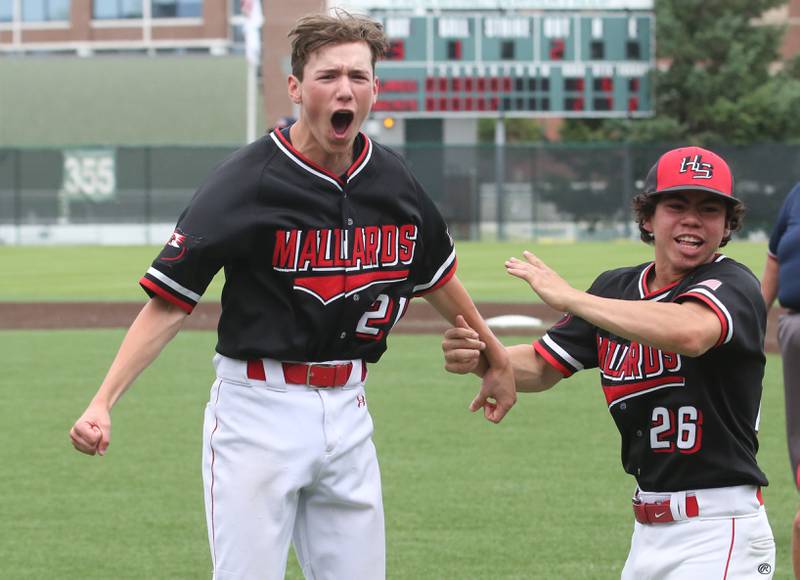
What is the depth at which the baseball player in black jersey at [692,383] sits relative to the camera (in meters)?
3.67

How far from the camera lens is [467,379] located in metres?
11.7

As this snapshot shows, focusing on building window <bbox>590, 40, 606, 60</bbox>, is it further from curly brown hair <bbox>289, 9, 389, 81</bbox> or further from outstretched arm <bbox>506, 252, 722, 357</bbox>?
outstretched arm <bbox>506, 252, 722, 357</bbox>

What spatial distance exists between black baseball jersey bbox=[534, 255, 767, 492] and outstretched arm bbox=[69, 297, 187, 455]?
4.33 ft

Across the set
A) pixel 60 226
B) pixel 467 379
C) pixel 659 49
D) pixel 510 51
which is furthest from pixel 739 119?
pixel 467 379

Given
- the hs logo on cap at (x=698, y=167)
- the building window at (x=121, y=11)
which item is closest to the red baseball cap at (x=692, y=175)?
the hs logo on cap at (x=698, y=167)

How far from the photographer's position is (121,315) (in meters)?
17.0

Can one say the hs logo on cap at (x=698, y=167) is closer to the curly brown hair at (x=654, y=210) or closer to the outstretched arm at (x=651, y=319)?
the curly brown hair at (x=654, y=210)

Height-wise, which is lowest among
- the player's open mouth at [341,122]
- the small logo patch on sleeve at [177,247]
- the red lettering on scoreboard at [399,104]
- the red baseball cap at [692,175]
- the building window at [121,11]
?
the red lettering on scoreboard at [399,104]

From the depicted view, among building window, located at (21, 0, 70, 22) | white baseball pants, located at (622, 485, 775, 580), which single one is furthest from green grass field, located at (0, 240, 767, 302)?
building window, located at (21, 0, 70, 22)

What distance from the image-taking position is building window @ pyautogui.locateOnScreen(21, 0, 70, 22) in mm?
74444

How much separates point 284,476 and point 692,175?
1405 millimetres

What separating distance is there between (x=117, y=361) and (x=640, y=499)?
155 centimetres

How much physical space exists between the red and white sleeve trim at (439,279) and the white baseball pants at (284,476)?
1.40ft

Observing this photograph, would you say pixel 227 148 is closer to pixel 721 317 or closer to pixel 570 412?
pixel 570 412
